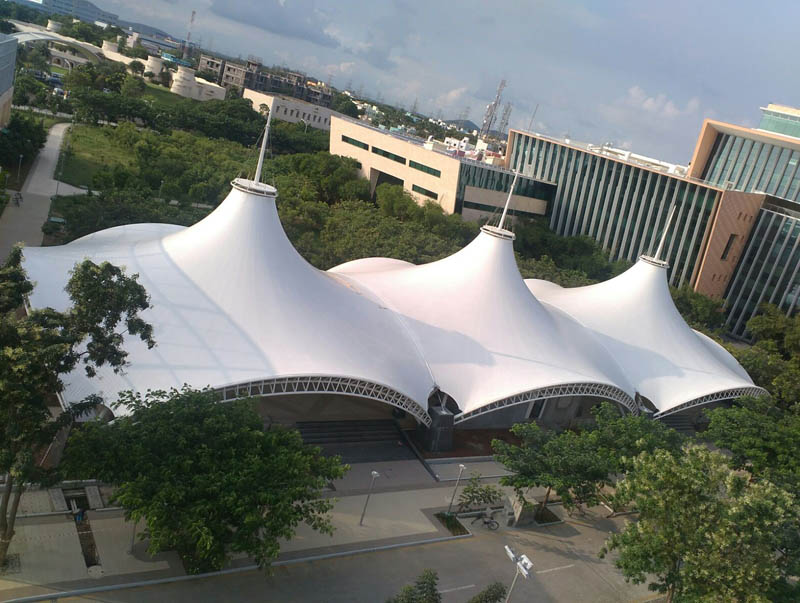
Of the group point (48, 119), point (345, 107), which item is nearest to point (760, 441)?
point (48, 119)

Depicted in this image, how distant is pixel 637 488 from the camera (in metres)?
13.7

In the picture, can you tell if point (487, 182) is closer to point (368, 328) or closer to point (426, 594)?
point (368, 328)

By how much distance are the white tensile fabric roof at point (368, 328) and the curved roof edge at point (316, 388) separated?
0.17ft

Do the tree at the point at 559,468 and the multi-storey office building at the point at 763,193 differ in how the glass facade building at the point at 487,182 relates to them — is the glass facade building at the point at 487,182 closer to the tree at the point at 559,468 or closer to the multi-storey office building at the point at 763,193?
the multi-storey office building at the point at 763,193

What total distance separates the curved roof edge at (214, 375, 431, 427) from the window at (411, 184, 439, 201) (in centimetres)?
3345

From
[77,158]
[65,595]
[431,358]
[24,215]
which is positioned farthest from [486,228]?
[77,158]

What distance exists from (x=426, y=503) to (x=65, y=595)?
977cm

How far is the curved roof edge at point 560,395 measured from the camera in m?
21.6

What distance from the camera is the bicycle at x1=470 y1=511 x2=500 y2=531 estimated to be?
18297 mm

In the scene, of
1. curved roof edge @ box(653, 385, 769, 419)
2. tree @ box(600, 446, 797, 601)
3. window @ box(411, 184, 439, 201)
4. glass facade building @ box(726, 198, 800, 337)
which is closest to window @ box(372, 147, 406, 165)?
window @ box(411, 184, 439, 201)

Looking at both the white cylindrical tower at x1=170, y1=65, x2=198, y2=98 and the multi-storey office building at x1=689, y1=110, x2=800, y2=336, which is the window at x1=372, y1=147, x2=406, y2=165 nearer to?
the multi-storey office building at x1=689, y1=110, x2=800, y2=336

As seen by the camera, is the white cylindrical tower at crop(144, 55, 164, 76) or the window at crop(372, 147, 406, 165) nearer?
the window at crop(372, 147, 406, 165)

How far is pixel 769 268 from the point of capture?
146 ft

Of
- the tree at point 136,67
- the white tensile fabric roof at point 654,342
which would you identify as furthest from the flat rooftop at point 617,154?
the tree at point 136,67
